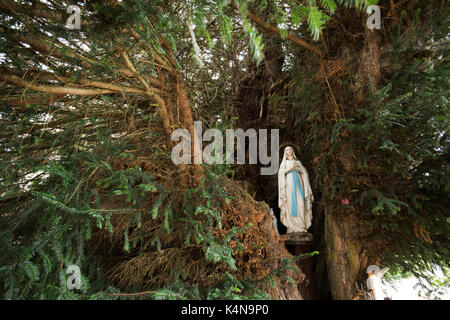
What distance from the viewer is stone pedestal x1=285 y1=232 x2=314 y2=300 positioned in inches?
161

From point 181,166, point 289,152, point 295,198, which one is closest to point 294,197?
point 295,198

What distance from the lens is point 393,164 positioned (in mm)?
3203

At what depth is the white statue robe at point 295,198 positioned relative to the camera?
167 inches

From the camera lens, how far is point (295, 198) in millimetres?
4328

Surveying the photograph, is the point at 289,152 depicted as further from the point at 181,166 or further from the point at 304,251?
the point at 181,166

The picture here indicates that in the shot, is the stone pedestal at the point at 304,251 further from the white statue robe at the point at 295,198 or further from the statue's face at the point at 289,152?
the statue's face at the point at 289,152

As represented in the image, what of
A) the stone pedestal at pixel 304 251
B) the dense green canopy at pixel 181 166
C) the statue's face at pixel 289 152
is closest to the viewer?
the dense green canopy at pixel 181 166

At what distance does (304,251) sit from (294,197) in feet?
3.07

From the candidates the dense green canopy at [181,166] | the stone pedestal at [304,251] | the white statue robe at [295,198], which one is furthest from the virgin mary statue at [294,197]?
the dense green canopy at [181,166]

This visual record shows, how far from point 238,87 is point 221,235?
391 centimetres

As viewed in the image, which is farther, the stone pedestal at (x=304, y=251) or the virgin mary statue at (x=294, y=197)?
the virgin mary statue at (x=294, y=197)
